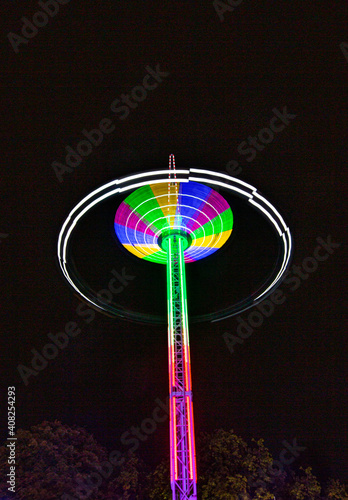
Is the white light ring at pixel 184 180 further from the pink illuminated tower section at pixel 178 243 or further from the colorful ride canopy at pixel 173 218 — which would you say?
the colorful ride canopy at pixel 173 218

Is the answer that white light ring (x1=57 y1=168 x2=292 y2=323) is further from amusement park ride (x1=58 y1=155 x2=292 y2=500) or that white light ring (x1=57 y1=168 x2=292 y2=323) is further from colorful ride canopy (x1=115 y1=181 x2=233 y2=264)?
colorful ride canopy (x1=115 y1=181 x2=233 y2=264)

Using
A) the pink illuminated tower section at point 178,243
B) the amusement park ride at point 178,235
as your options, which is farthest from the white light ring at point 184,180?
the pink illuminated tower section at point 178,243

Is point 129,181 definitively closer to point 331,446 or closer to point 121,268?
point 121,268

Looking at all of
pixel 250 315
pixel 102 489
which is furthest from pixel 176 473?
pixel 250 315

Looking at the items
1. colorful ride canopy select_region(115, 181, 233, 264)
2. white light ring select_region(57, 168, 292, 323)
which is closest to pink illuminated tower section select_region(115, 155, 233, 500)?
colorful ride canopy select_region(115, 181, 233, 264)

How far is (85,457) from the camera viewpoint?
23.4 m

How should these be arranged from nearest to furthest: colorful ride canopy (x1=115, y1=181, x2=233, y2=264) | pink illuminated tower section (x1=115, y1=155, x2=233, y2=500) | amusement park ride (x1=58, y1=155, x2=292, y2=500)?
pink illuminated tower section (x1=115, y1=155, x2=233, y2=500)
amusement park ride (x1=58, y1=155, x2=292, y2=500)
colorful ride canopy (x1=115, y1=181, x2=233, y2=264)

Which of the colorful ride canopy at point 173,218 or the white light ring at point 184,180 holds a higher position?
the colorful ride canopy at point 173,218

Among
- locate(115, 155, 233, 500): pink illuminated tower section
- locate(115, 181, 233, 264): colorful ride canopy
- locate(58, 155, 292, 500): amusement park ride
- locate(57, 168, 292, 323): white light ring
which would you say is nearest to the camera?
locate(115, 155, 233, 500): pink illuminated tower section

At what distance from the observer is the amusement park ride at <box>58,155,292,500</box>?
16.1m

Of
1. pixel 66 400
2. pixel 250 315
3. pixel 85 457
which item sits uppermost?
pixel 250 315

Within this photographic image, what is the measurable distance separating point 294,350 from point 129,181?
61.2 ft

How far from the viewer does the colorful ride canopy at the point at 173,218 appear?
18281mm

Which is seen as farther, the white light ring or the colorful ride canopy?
the colorful ride canopy
